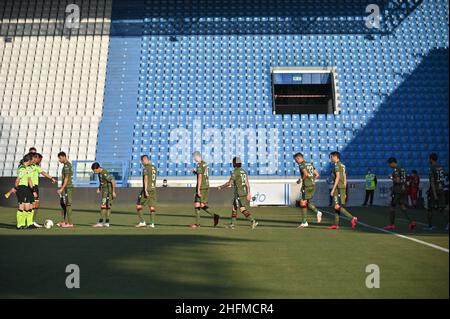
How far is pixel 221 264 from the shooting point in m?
6.31

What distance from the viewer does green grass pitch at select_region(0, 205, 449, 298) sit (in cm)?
480

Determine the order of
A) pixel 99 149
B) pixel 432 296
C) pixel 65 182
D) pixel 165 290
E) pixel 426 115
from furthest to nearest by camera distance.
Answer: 1. pixel 426 115
2. pixel 99 149
3. pixel 65 182
4. pixel 165 290
5. pixel 432 296

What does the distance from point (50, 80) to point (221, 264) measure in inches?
1117

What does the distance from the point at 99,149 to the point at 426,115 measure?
68.3 feet

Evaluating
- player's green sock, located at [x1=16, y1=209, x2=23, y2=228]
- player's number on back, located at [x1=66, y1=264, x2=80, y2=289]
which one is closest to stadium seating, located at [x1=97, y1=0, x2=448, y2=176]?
player's green sock, located at [x1=16, y1=209, x2=23, y2=228]

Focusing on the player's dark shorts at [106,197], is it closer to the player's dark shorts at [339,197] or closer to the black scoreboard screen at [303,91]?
the player's dark shorts at [339,197]

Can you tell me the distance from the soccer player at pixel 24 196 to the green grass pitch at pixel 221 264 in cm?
141

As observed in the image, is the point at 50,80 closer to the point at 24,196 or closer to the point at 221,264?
the point at 24,196

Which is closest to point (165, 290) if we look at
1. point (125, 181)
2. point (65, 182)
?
point (65, 182)

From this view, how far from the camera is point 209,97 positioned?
30344 millimetres

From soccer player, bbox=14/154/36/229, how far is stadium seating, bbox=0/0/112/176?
634 inches

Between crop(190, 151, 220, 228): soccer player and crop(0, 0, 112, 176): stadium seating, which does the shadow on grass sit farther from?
crop(0, 0, 112, 176): stadium seating

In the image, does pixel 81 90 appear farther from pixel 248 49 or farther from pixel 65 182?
pixel 65 182

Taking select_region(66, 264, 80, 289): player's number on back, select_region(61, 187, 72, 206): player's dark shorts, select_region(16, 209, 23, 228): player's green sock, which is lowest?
select_region(66, 264, 80, 289): player's number on back
